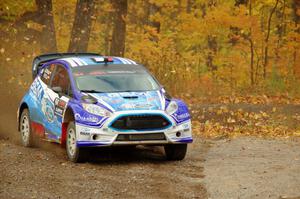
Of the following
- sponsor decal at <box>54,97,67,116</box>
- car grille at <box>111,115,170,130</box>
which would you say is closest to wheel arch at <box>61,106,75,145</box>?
sponsor decal at <box>54,97,67,116</box>

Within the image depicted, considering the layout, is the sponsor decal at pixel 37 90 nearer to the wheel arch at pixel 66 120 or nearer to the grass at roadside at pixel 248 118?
the wheel arch at pixel 66 120

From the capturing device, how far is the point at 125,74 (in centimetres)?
1330

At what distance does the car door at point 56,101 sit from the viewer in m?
12.9

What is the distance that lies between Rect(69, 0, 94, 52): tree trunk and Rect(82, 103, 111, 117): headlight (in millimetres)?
11917

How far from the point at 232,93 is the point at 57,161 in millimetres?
13752

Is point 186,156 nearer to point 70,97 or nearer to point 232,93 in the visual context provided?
point 70,97

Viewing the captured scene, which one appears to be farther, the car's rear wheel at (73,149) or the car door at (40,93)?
the car door at (40,93)

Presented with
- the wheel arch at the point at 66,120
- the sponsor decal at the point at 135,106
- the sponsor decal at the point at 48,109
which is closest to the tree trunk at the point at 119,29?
the sponsor decal at the point at 48,109

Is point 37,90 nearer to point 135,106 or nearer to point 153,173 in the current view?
point 135,106

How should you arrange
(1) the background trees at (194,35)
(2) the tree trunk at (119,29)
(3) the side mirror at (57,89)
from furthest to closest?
(2) the tree trunk at (119,29) → (1) the background trees at (194,35) → (3) the side mirror at (57,89)

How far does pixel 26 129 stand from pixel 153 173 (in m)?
4.32

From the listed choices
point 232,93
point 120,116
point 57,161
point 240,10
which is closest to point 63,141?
point 57,161

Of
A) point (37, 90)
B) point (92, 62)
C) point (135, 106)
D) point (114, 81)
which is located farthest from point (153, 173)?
point (37, 90)

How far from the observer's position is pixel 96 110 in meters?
11.9
